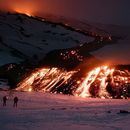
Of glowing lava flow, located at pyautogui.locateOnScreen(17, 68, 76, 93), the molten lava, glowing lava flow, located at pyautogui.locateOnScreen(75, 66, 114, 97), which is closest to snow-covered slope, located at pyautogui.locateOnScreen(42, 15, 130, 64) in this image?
glowing lava flow, located at pyautogui.locateOnScreen(75, 66, 114, 97)

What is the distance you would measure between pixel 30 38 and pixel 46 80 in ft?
112

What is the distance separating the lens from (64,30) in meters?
118

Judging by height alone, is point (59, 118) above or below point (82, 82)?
below

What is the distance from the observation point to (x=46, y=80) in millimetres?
77312

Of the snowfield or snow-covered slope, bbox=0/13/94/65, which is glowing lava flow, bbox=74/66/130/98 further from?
the snowfield

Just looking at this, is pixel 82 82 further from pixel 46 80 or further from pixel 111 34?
pixel 111 34

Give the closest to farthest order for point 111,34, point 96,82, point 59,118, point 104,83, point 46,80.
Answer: point 59,118 → point 104,83 → point 96,82 → point 46,80 → point 111,34

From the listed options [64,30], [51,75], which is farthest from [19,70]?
[64,30]

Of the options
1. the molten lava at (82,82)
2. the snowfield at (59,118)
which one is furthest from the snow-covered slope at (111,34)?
the snowfield at (59,118)

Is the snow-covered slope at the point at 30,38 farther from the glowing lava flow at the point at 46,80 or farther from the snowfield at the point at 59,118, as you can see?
the snowfield at the point at 59,118

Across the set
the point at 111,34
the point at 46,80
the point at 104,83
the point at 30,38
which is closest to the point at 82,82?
the point at 104,83

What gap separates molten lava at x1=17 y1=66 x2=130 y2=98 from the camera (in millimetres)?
67750

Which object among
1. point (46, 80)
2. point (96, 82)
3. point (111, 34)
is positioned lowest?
point (96, 82)

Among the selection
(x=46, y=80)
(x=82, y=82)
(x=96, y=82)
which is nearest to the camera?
(x=96, y=82)
